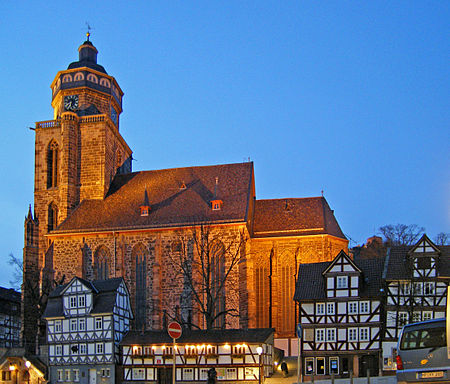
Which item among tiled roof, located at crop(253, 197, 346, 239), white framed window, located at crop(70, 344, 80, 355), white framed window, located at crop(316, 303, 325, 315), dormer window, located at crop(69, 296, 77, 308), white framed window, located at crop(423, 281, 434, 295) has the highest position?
tiled roof, located at crop(253, 197, 346, 239)

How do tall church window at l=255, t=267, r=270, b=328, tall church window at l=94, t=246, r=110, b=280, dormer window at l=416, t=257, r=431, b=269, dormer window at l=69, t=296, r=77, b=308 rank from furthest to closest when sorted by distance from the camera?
tall church window at l=94, t=246, r=110, b=280 < tall church window at l=255, t=267, r=270, b=328 < dormer window at l=69, t=296, r=77, b=308 < dormer window at l=416, t=257, r=431, b=269

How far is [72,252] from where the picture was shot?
5434cm

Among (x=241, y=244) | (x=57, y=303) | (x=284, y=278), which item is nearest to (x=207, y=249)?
(x=241, y=244)

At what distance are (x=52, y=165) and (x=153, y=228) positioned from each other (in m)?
11.6

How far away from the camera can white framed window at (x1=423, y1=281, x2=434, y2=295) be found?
39.3 metres

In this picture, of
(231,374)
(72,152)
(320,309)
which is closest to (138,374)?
(231,374)

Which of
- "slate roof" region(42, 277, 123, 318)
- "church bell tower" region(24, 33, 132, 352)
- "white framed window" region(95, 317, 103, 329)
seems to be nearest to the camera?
"white framed window" region(95, 317, 103, 329)

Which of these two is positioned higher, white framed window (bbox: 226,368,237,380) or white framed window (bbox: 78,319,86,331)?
white framed window (bbox: 78,319,86,331)

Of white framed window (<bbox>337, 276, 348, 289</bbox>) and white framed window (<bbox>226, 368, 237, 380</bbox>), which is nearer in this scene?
white framed window (<bbox>226, 368, 237, 380</bbox>)

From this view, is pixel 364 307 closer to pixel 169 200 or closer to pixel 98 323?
pixel 98 323

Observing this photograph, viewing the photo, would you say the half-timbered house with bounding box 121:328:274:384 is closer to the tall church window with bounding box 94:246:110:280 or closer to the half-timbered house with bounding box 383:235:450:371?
the half-timbered house with bounding box 383:235:450:371

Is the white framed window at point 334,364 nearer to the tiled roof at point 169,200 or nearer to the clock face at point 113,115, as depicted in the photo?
the tiled roof at point 169,200

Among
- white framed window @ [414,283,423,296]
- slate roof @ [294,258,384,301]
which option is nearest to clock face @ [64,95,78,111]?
slate roof @ [294,258,384,301]

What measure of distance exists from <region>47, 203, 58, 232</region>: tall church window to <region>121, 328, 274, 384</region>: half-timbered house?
17.4 meters
